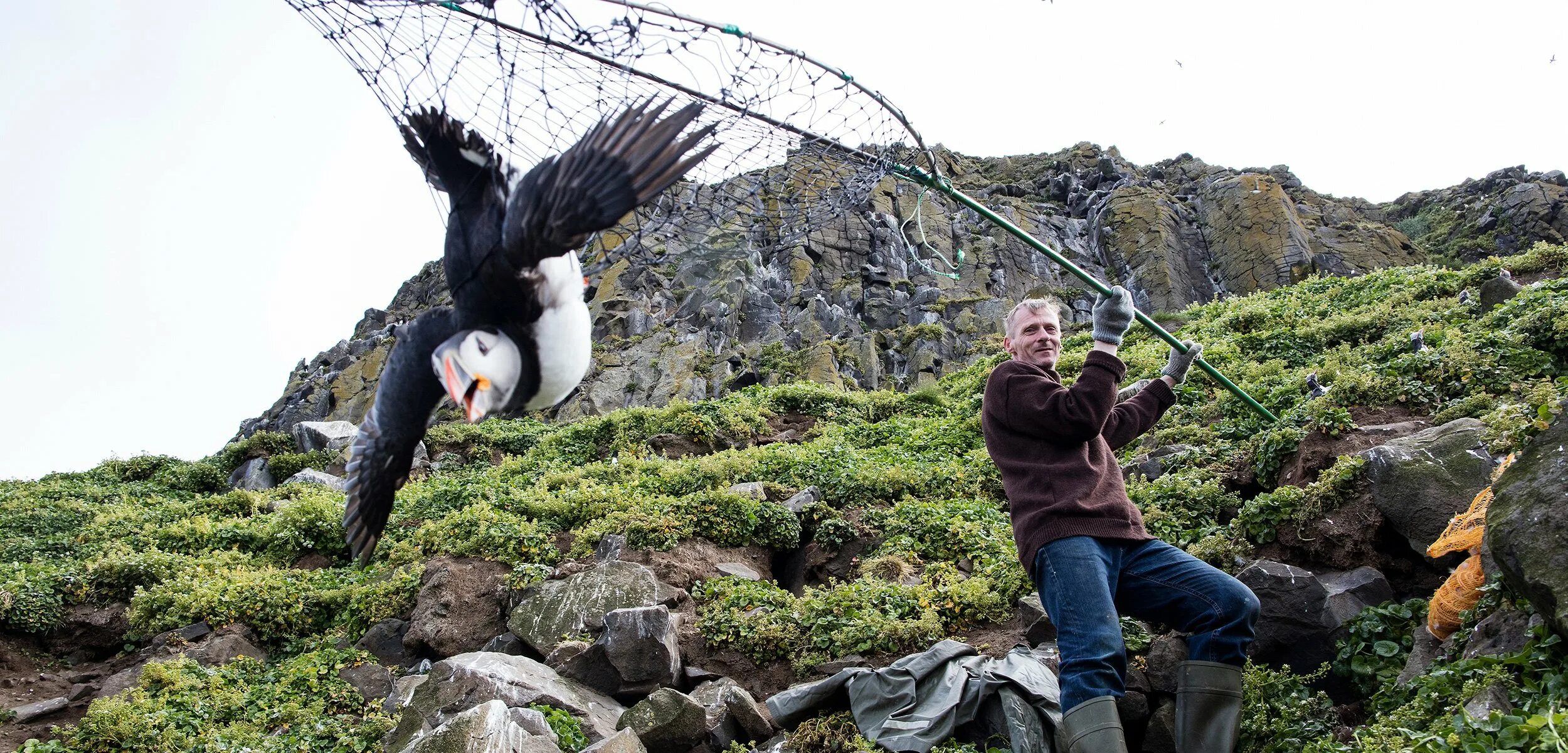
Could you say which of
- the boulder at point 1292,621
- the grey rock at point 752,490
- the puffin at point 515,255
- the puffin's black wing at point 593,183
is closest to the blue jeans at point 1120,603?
the boulder at point 1292,621

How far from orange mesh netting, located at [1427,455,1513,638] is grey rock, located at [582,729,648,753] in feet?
12.5

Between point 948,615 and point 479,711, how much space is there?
2.88 meters

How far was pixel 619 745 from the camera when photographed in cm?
475

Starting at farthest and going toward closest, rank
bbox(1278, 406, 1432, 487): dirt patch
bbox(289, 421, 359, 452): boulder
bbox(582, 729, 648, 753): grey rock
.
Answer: bbox(289, 421, 359, 452): boulder < bbox(1278, 406, 1432, 487): dirt patch < bbox(582, 729, 648, 753): grey rock

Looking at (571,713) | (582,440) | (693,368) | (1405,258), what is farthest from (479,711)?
(1405,258)

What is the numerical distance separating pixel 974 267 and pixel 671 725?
27817mm

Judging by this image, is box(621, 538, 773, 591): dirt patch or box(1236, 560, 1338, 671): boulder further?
box(621, 538, 773, 591): dirt patch

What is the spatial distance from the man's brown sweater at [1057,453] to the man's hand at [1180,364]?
0.88 metres

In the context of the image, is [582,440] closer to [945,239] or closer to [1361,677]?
[1361,677]

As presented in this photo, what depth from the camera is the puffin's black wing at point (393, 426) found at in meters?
3.08

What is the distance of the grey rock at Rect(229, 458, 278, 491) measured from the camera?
38.6 ft

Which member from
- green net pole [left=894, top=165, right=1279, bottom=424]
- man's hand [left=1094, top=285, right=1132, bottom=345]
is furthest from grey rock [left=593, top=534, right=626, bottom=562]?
man's hand [left=1094, top=285, right=1132, bottom=345]

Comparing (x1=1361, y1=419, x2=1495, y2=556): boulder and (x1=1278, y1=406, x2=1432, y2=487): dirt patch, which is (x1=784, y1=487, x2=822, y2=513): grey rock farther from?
(x1=1361, y1=419, x2=1495, y2=556): boulder

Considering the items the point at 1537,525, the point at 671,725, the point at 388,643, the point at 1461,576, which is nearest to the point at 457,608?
the point at 388,643
